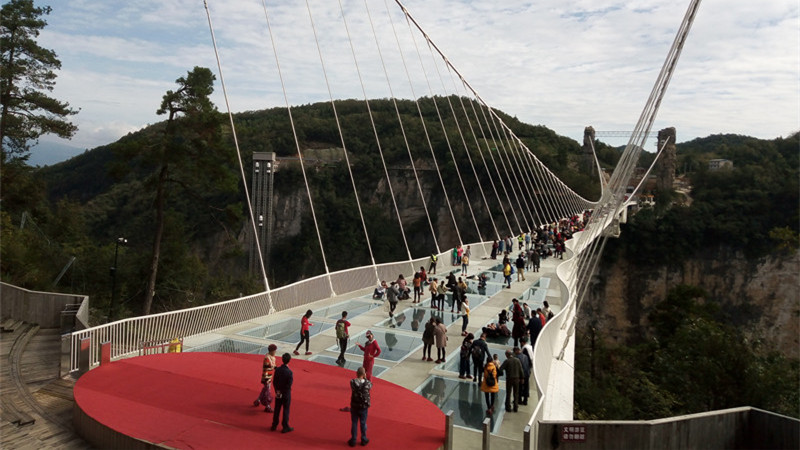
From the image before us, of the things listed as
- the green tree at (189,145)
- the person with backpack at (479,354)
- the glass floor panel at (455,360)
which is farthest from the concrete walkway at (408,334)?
the green tree at (189,145)

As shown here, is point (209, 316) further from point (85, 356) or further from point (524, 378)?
point (524, 378)

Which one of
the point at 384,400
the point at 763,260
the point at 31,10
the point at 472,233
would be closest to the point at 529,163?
the point at 472,233

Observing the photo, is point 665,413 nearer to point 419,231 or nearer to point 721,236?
A: point 721,236

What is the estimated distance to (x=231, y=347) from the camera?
10.1 meters

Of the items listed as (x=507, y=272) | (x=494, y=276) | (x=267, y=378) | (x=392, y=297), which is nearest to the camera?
(x=267, y=378)

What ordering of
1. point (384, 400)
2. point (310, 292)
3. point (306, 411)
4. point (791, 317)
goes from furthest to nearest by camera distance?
1. point (791, 317)
2. point (310, 292)
3. point (384, 400)
4. point (306, 411)

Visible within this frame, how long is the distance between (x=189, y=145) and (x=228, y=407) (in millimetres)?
17350

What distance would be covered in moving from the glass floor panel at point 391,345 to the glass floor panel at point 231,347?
1326mm

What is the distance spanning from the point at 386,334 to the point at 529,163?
51.7 meters

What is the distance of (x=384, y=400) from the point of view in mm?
7629

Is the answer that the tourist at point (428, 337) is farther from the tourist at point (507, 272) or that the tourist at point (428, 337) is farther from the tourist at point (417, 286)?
the tourist at point (507, 272)

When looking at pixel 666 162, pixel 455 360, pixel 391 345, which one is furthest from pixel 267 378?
pixel 666 162

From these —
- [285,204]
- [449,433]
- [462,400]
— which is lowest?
[462,400]

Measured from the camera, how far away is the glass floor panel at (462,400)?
7.27 metres
